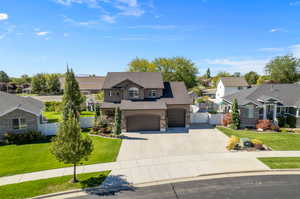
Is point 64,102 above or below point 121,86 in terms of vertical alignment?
below

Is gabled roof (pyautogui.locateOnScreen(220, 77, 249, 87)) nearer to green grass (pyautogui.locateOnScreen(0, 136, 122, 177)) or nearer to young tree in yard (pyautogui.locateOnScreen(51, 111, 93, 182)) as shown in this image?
green grass (pyautogui.locateOnScreen(0, 136, 122, 177))

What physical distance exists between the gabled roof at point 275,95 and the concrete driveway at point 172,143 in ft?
25.5

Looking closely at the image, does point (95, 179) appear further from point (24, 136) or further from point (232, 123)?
point (232, 123)

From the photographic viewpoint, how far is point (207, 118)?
27.7 meters

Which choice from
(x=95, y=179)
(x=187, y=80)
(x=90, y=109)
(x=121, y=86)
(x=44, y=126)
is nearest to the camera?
(x=95, y=179)

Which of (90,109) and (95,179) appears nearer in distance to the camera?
(95,179)

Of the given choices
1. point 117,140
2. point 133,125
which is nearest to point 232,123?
point 133,125

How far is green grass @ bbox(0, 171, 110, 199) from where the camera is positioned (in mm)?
10578

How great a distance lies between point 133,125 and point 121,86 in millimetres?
6246

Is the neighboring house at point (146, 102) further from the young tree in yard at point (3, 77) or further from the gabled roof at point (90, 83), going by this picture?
the young tree in yard at point (3, 77)

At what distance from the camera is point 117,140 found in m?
20.7

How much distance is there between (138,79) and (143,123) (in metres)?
7.92

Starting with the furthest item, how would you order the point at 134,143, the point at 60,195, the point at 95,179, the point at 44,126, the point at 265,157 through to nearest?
1. the point at 44,126
2. the point at 134,143
3. the point at 265,157
4. the point at 95,179
5. the point at 60,195

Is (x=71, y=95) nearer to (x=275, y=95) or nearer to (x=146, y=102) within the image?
(x=146, y=102)
